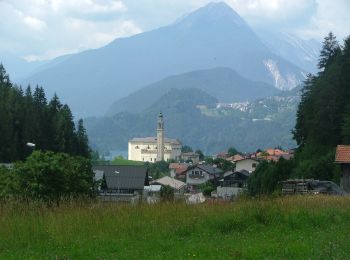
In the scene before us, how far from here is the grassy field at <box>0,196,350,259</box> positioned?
875cm

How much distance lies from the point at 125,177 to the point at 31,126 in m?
20.0

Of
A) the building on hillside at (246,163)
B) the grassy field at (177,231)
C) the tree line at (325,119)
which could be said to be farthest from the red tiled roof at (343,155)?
the building on hillside at (246,163)

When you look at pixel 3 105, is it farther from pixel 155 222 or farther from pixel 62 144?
pixel 155 222

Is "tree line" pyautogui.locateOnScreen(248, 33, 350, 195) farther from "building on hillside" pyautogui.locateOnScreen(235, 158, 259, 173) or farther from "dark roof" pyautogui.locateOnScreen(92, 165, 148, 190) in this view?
"building on hillside" pyautogui.locateOnScreen(235, 158, 259, 173)

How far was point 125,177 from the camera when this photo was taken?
70.9 metres

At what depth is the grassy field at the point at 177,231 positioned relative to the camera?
8.75 metres

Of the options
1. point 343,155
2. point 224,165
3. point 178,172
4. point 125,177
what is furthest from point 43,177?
point 224,165

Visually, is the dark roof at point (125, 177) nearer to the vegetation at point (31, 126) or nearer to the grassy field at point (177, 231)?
the vegetation at point (31, 126)

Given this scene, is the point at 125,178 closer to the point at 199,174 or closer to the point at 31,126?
the point at 31,126

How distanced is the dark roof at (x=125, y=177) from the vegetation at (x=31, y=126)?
12841 mm

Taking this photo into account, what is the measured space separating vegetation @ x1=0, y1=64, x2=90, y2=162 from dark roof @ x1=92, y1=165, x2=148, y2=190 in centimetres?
1284

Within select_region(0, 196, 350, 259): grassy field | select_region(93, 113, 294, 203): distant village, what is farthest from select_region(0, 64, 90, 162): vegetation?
select_region(0, 196, 350, 259): grassy field

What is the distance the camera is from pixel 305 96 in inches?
2771

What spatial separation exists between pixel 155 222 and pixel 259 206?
2.16 meters
